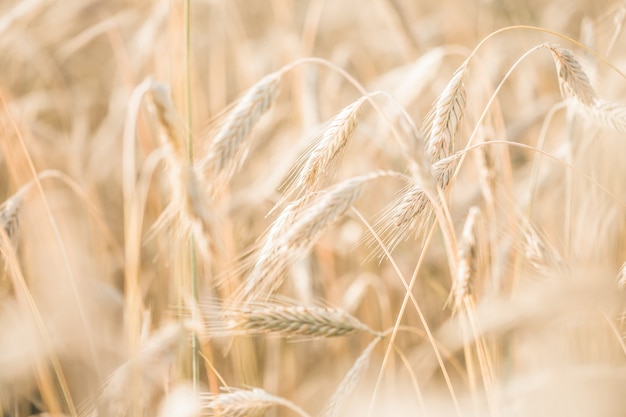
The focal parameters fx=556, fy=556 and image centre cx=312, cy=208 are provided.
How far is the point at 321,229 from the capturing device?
2.88 feet

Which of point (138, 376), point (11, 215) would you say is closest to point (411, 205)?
point (138, 376)

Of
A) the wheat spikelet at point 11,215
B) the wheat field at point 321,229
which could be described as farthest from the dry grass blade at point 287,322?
the wheat spikelet at point 11,215

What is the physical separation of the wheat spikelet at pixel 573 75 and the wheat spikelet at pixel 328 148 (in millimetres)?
347

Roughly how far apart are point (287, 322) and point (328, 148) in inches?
11.6

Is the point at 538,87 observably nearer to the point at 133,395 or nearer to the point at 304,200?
the point at 304,200

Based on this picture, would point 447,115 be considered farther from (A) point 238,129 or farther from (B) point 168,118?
(B) point 168,118

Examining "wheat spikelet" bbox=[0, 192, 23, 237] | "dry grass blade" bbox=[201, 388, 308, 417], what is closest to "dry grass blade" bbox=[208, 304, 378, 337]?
"dry grass blade" bbox=[201, 388, 308, 417]

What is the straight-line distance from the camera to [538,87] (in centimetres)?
218

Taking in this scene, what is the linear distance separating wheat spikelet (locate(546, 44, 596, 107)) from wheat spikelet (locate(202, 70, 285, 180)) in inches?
18.9

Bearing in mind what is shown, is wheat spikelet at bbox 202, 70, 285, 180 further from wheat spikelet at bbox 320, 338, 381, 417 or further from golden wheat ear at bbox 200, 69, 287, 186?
wheat spikelet at bbox 320, 338, 381, 417

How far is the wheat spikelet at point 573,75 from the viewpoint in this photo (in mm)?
937

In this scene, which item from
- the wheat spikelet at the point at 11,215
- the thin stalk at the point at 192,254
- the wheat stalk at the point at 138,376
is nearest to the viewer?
the wheat stalk at the point at 138,376

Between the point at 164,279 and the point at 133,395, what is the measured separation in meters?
1.02

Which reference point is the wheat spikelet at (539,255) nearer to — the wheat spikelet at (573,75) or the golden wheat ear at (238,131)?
the wheat spikelet at (573,75)
